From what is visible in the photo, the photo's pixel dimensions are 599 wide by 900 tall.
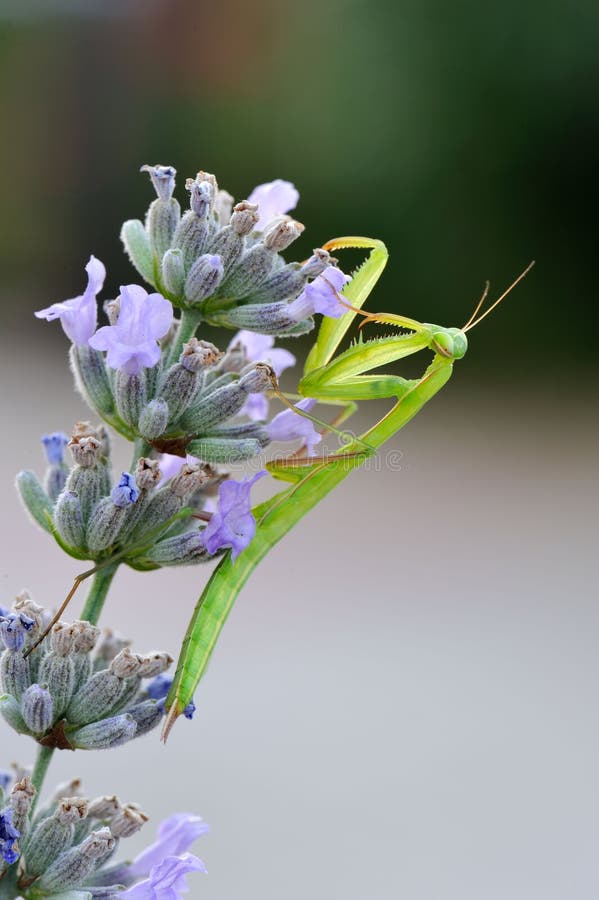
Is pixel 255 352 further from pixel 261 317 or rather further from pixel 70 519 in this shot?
pixel 70 519

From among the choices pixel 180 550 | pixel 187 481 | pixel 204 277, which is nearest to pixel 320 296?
pixel 204 277

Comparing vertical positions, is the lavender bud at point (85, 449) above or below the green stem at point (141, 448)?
below

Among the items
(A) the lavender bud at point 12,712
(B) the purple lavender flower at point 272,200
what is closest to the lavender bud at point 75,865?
(A) the lavender bud at point 12,712

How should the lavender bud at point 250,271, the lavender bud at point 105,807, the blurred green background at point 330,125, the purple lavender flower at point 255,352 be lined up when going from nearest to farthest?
the lavender bud at point 105,807 < the lavender bud at point 250,271 < the purple lavender flower at point 255,352 < the blurred green background at point 330,125

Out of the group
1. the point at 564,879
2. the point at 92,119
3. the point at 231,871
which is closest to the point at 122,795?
the point at 231,871

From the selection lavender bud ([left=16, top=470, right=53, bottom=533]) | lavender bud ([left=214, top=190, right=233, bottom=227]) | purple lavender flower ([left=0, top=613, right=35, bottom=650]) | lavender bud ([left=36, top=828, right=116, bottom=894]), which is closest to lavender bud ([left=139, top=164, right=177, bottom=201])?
lavender bud ([left=214, top=190, right=233, bottom=227])

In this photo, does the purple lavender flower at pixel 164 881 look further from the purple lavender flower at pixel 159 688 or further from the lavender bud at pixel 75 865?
the purple lavender flower at pixel 159 688

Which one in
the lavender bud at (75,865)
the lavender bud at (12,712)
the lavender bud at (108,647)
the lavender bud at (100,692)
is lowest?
the lavender bud at (75,865)
